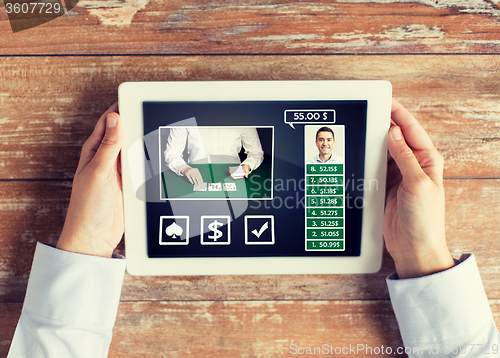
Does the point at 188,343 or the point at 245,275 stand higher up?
the point at 245,275

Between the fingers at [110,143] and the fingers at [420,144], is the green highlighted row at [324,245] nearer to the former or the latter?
the fingers at [420,144]

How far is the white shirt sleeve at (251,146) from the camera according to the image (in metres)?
→ 0.55

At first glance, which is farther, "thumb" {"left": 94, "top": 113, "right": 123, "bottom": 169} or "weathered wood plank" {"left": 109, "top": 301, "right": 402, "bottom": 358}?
"weathered wood plank" {"left": 109, "top": 301, "right": 402, "bottom": 358}

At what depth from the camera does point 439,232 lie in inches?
22.5

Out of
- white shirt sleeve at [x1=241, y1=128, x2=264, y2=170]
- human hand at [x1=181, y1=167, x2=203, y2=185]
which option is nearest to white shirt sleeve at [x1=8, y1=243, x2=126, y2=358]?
human hand at [x1=181, y1=167, x2=203, y2=185]

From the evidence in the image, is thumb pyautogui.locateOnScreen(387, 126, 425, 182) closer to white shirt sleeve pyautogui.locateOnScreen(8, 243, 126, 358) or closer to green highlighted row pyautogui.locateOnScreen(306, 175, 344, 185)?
green highlighted row pyautogui.locateOnScreen(306, 175, 344, 185)

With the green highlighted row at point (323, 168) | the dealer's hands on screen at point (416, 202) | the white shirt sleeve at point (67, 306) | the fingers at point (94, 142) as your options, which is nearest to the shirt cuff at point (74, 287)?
the white shirt sleeve at point (67, 306)

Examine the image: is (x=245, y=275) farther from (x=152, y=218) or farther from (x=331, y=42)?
(x=331, y=42)

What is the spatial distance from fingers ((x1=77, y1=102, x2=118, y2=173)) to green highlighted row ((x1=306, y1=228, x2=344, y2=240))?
1.39 feet

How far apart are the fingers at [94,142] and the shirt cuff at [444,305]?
0.62m

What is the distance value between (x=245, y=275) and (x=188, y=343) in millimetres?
186

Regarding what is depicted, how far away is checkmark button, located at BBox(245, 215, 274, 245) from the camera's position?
0.58 metres

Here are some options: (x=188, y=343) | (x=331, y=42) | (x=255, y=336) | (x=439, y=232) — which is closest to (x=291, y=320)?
(x=255, y=336)

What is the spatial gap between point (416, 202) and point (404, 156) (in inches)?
3.5
